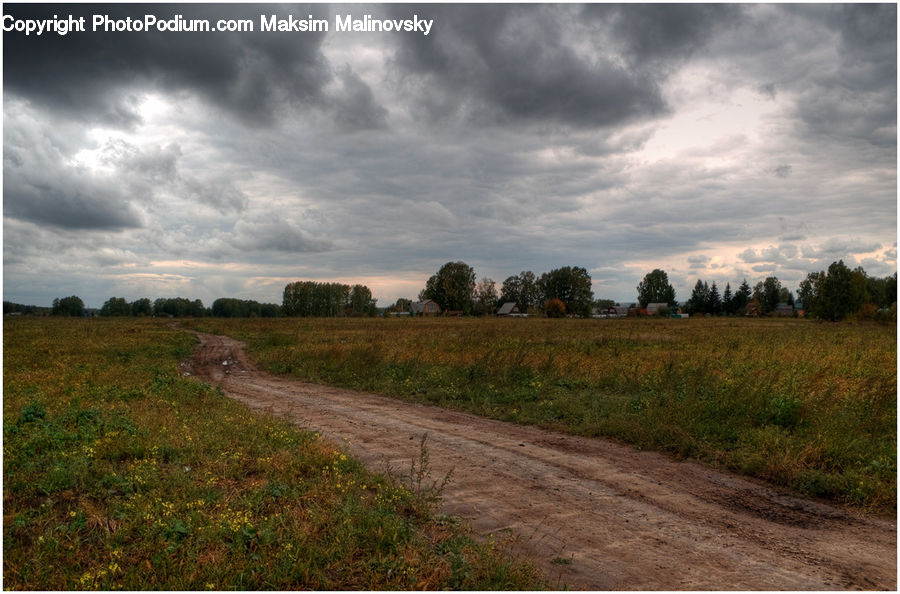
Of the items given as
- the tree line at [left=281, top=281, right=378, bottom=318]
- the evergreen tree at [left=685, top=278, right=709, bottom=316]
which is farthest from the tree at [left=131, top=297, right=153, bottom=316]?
the evergreen tree at [left=685, top=278, right=709, bottom=316]

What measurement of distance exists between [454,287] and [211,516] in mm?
125142

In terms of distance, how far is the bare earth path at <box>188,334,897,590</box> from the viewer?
5.04 meters

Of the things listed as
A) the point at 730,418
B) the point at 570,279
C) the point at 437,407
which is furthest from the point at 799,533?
the point at 570,279

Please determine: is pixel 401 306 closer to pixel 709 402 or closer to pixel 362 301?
pixel 362 301

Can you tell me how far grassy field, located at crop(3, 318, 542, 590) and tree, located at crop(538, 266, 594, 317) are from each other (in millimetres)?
122751

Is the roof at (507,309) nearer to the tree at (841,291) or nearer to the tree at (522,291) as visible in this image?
the tree at (522,291)

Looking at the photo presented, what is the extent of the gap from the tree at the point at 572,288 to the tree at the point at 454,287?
2001cm

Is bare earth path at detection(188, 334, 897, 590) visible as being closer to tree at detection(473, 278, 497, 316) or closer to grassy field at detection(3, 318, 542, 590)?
grassy field at detection(3, 318, 542, 590)

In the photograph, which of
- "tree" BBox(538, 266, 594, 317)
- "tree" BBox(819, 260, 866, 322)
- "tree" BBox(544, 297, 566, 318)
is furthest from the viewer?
"tree" BBox(538, 266, 594, 317)

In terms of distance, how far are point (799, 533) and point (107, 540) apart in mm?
7308

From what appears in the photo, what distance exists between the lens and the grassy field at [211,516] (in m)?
4.78

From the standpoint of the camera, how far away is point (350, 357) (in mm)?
20891

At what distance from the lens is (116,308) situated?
454 ft

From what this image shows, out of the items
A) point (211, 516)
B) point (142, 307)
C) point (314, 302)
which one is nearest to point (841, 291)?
point (211, 516)
